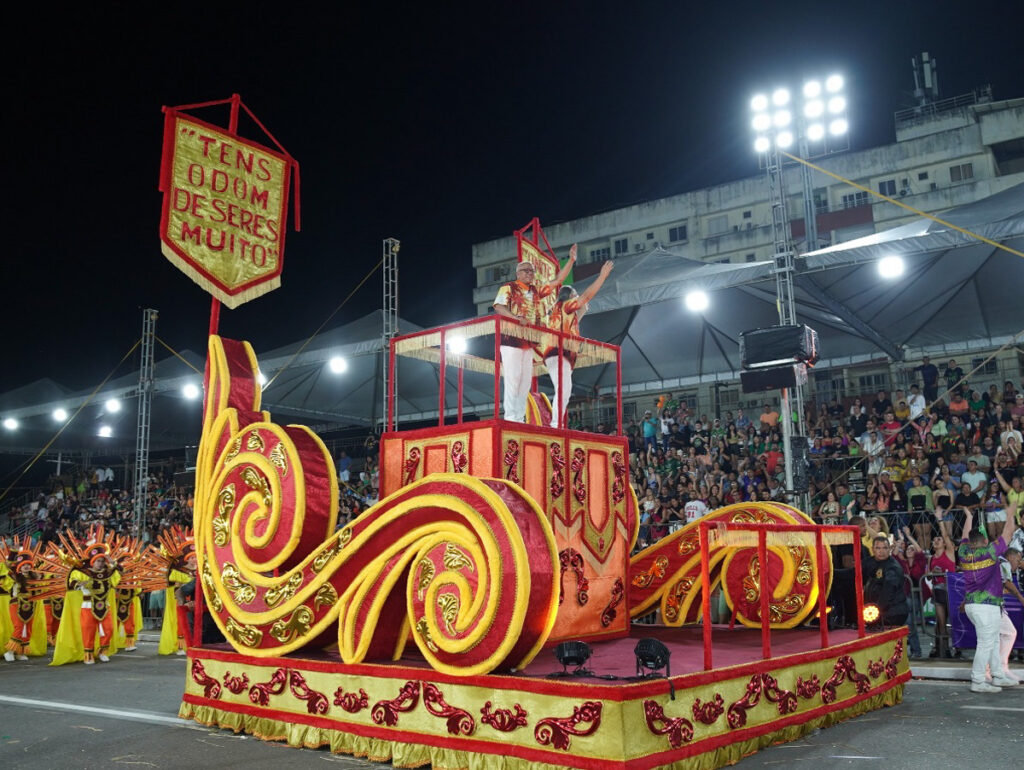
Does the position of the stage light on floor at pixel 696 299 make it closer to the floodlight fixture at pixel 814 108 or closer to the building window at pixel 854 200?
the floodlight fixture at pixel 814 108

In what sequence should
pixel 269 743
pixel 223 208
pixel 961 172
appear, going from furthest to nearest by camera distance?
pixel 961 172
pixel 223 208
pixel 269 743

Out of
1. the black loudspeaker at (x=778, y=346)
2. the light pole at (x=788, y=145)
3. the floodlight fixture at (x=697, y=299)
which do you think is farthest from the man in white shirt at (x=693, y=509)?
the floodlight fixture at (x=697, y=299)

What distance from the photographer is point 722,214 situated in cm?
3066

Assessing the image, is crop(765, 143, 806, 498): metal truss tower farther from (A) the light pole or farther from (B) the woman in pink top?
(B) the woman in pink top

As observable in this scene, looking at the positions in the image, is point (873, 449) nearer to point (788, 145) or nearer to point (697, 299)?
point (697, 299)

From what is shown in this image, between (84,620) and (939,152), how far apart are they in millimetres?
27652

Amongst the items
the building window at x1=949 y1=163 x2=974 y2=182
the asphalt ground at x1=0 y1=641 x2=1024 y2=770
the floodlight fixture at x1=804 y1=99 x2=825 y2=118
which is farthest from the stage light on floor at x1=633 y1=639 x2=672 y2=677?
the building window at x1=949 y1=163 x2=974 y2=182

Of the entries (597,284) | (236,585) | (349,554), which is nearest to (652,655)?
(349,554)

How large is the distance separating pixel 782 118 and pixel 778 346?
13.9ft

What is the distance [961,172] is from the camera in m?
26.9

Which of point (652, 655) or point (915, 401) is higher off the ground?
point (915, 401)

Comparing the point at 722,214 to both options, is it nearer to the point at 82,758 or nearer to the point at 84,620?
the point at 84,620

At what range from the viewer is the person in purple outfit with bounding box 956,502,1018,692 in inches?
279

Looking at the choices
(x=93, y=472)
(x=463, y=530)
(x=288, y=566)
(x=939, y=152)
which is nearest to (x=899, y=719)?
(x=463, y=530)
